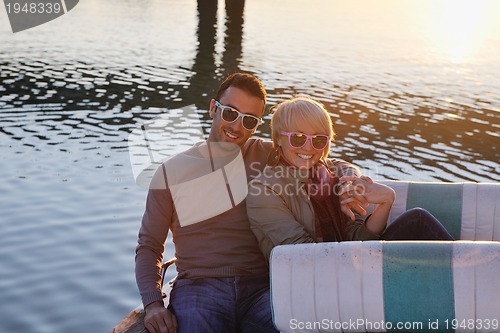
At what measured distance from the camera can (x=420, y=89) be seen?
58.4 feet

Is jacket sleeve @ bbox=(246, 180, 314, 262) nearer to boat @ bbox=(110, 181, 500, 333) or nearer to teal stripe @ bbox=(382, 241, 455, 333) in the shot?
boat @ bbox=(110, 181, 500, 333)

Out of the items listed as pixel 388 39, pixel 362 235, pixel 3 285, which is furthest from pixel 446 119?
pixel 388 39

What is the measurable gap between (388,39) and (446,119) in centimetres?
1433

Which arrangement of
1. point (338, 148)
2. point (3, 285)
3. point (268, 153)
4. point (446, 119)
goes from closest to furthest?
point (268, 153) < point (3, 285) < point (338, 148) < point (446, 119)

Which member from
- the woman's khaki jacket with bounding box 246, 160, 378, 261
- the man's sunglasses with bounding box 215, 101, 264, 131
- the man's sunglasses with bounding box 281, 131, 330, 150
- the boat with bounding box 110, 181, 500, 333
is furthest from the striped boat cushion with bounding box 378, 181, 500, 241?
the boat with bounding box 110, 181, 500, 333

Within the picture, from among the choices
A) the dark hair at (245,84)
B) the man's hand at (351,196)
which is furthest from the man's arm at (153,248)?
the man's hand at (351,196)

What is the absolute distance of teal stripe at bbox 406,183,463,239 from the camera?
15.0 feet

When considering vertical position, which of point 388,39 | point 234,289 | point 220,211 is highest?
point 220,211

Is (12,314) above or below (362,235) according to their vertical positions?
below

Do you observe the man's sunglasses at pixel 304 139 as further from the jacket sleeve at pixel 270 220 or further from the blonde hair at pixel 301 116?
the jacket sleeve at pixel 270 220

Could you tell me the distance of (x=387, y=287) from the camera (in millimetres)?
3219

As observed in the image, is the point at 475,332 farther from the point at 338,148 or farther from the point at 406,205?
the point at 338,148

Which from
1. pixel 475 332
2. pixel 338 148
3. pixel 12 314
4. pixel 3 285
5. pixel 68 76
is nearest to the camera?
pixel 475 332

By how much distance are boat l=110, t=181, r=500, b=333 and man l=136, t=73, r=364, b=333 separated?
0.56 meters
